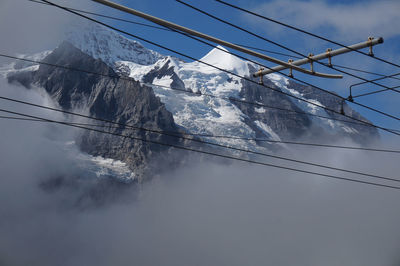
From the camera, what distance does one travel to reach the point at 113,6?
1867 centimetres

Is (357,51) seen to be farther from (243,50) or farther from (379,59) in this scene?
(243,50)

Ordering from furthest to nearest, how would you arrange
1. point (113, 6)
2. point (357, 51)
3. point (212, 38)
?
point (357, 51)
point (212, 38)
point (113, 6)

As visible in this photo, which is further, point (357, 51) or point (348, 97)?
point (348, 97)

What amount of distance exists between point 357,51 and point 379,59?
1066mm

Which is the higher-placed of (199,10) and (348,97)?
(199,10)

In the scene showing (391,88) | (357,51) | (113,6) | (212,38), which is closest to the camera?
(113,6)

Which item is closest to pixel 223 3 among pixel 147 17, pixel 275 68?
pixel 147 17

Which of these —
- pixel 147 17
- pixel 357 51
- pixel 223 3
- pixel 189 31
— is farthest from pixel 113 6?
pixel 357 51

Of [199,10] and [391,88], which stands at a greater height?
[199,10]

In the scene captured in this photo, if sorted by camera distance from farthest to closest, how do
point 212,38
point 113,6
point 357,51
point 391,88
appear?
1. point 391,88
2. point 357,51
3. point 212,38
4. point 113,6

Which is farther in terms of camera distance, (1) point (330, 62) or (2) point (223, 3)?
(1) point (330, 62)

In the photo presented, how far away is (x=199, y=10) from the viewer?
2014 centimetres

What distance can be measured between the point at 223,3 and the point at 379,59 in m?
8.15

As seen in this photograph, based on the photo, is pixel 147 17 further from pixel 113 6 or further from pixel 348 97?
pixel 348 97
